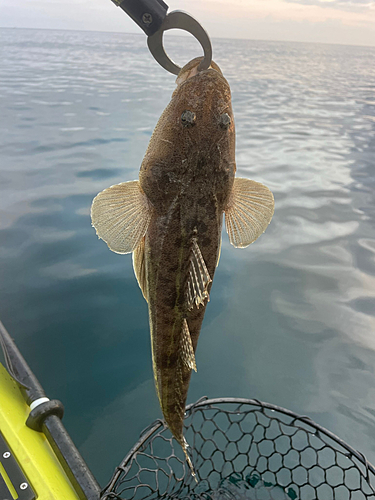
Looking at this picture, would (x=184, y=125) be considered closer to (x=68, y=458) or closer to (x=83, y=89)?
(x=68, y=458)

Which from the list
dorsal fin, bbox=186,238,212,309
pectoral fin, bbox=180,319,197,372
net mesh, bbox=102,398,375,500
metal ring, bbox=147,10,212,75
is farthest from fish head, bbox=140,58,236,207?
net mesh, bbox=102,398,375,500

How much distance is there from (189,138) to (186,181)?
0.22 m

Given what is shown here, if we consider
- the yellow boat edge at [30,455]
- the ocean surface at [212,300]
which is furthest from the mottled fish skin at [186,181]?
the ocean surface at [212,300]

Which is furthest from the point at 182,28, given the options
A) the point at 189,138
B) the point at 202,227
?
the point at 202,227

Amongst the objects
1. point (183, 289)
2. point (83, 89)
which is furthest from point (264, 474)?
point (83, 89)

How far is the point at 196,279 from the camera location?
1801 mm

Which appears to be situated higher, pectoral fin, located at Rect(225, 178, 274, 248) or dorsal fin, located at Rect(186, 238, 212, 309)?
pectoral fin, located at Rect(225, 178, 274, 248)

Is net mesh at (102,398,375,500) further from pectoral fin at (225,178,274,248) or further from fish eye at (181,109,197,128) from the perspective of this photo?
fish eye at (181,109,197,128)

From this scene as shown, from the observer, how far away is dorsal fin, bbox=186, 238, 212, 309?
1.74 meters

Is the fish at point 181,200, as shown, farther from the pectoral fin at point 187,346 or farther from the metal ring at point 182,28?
the metal ring at point 182,28

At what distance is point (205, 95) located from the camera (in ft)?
5.98

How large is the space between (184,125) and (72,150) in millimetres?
9074

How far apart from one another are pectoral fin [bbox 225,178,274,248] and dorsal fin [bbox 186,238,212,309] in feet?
1.21

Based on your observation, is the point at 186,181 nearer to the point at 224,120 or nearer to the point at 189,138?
the point at 189,138
